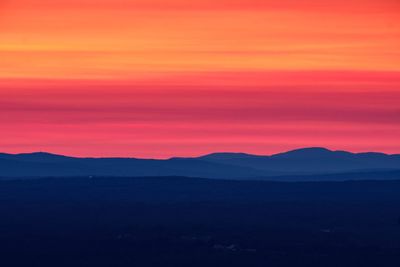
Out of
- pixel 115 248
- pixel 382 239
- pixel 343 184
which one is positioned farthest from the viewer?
pixel 343 184

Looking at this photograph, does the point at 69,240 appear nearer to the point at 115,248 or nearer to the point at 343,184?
the point at 115,248

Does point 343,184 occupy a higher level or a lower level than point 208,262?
higher

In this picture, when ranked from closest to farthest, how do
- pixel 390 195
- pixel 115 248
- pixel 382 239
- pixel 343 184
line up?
pixel 115 248
pixel 382 239
pixel 390 195
pixel 343 184

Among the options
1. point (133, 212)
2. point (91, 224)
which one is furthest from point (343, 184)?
point (91, 224)

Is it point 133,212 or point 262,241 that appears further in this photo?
point 133,212

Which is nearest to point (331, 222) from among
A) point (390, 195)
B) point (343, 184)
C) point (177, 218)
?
point (177, 218)

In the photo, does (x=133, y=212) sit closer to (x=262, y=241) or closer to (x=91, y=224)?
(x=91, y=224)
